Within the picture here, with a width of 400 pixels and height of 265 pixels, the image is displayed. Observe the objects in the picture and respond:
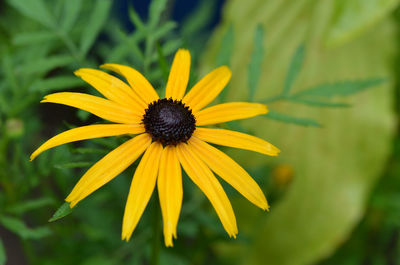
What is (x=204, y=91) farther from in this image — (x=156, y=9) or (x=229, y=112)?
(x=156, y=9)

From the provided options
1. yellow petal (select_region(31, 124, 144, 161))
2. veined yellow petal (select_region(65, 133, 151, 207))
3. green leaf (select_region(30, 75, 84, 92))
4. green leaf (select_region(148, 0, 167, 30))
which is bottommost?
veined yellow petal (select_region(65, 133, 151, 207))

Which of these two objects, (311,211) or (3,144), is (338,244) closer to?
(311,211)

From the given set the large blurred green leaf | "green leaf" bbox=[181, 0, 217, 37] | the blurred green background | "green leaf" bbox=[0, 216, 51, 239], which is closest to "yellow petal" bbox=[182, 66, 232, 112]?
"green leaf" bbox=[0, 216, 51, 239]

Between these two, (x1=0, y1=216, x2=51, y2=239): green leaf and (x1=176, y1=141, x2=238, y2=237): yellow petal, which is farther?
Answer: (x1=0, y1=216, x2=51, y2=239): green leaf

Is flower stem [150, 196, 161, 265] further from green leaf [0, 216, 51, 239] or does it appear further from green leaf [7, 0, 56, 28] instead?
green leaf [7, 0, 56, 28]

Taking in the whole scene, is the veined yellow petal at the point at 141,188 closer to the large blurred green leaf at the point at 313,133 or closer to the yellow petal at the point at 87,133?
the yellow petal at the point at 87,133

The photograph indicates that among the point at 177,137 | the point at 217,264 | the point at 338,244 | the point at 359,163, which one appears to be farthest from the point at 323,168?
the point at 177,137
